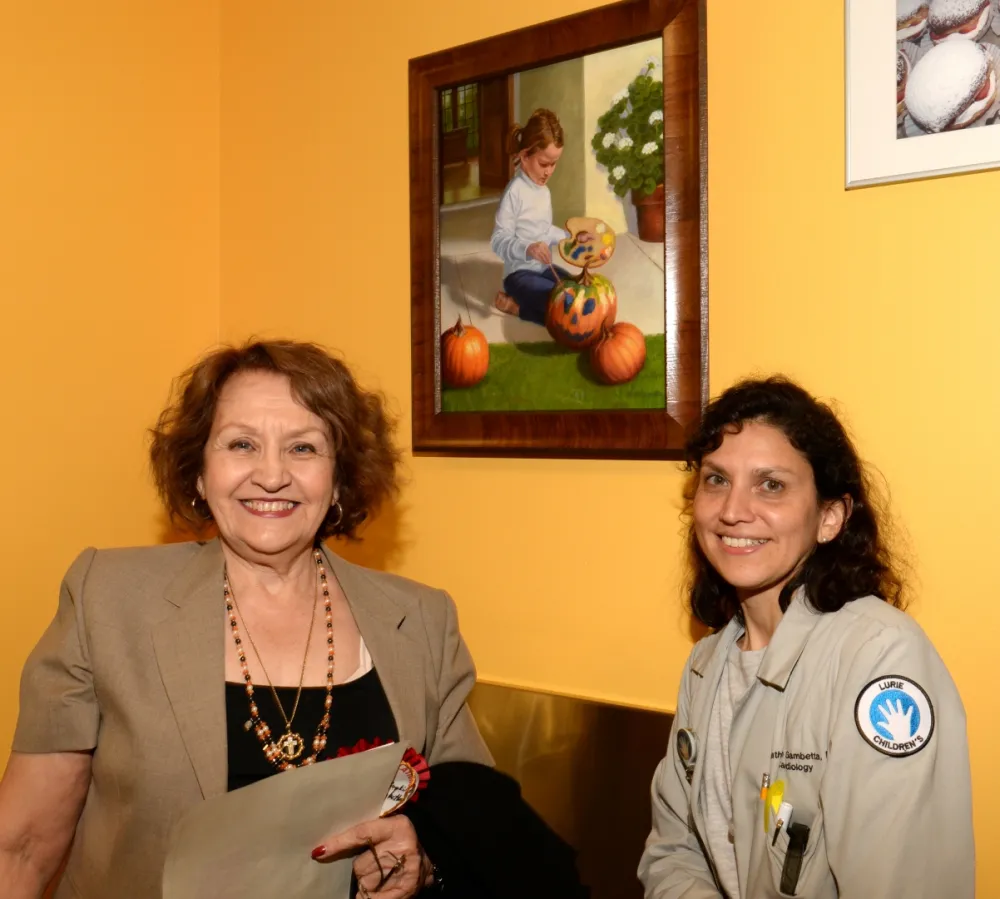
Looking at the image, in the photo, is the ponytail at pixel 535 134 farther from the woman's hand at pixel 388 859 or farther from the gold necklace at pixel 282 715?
the woman's hand at pixel 388 859

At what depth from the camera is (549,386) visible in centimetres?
196

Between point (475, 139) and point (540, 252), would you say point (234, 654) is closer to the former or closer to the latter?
point (540, 252)

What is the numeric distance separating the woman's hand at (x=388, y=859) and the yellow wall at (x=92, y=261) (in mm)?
1026

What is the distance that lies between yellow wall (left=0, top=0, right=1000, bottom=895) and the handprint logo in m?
0.29

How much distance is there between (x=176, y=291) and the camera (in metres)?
2.46

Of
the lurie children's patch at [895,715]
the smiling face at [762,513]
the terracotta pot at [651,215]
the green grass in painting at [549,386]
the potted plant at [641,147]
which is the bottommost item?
the lurie children's patch at [895,715]

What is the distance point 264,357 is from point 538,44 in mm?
834

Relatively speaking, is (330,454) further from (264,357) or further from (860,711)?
(860,711)

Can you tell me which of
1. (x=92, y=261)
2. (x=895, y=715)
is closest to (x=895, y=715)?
(x=895, y=715)

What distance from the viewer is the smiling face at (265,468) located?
1565mm

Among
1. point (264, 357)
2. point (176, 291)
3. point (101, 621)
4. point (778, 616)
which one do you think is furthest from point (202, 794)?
point (176, 291)

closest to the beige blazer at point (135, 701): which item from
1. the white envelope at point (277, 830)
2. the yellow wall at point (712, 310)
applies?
the white envelope at point (277, 830)

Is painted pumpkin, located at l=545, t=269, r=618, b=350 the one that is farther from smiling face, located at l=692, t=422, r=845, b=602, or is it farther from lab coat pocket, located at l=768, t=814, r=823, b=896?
lab coat pocket, located at l=768, t=814, r=823, b=896

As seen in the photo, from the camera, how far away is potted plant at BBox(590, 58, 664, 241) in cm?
180
